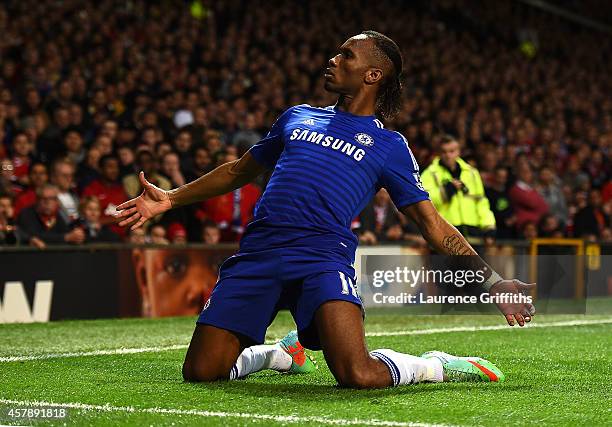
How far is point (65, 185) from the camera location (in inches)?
470

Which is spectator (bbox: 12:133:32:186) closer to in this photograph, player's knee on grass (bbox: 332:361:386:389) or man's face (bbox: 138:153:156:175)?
man's face (bbox: 138:153:156:175)

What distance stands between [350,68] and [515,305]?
153 centimetres

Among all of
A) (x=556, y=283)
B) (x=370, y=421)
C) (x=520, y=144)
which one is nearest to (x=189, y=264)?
(x=556, y=283)

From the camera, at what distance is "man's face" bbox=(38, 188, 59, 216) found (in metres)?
11.4

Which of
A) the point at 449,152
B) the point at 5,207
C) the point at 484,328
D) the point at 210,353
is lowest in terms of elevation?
the point at 484,328

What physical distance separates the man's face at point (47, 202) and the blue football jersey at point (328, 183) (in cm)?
537

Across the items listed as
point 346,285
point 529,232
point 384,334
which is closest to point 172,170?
point 384,334

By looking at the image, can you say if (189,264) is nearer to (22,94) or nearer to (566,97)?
(22,94)

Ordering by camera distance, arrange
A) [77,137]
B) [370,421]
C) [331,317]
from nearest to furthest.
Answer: [370,421] < [331,317] < [77,137]

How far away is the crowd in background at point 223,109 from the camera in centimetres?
1256

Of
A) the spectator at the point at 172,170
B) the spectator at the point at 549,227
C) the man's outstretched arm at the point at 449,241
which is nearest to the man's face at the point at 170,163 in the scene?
the spectator at the point at 172,170

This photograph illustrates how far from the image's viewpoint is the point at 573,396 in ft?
20.2

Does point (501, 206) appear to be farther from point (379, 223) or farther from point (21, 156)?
point (21, 156)

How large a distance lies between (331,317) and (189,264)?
6.22 meters
